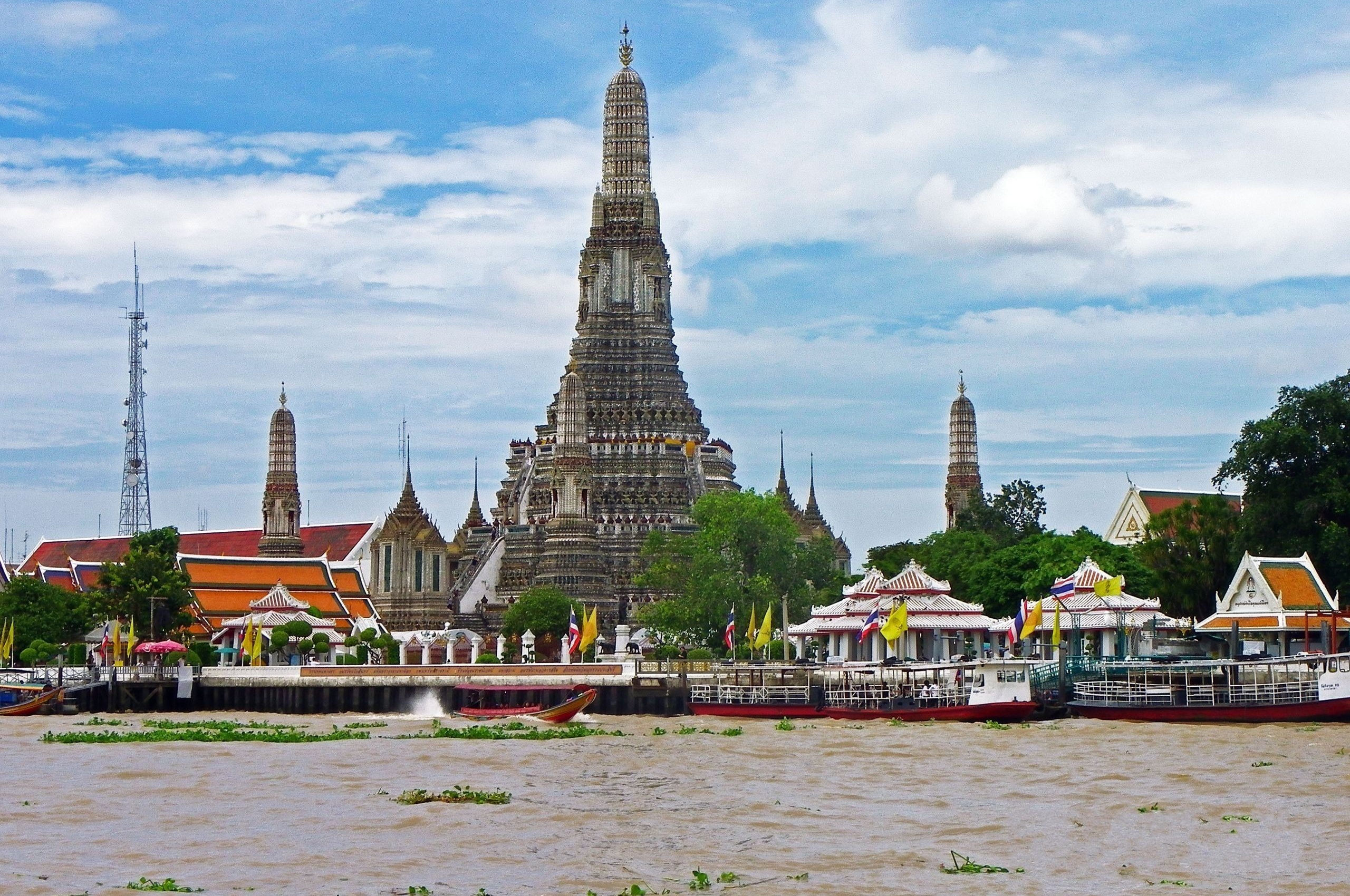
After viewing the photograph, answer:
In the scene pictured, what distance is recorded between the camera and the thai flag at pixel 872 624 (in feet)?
218

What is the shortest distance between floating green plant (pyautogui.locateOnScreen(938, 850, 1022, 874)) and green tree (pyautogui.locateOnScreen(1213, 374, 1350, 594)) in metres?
44.5

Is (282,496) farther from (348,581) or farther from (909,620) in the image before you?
(909,620)

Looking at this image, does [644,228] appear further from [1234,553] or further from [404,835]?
[404,835]

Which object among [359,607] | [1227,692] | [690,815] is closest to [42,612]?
[359,607]

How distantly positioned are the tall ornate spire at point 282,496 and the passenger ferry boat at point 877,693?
47920mm

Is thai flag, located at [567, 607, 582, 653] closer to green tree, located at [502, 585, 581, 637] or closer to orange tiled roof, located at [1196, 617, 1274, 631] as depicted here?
green tree, located at [502, 585, 581, 637]

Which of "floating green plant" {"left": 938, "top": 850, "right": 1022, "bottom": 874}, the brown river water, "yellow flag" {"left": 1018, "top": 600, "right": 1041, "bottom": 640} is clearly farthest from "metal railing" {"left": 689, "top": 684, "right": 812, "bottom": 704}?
"floating green plant" {"left": 938, "top": 850, "right": 1022, "bottom": 874}

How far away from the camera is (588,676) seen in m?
69.0

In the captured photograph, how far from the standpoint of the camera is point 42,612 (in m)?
84.9

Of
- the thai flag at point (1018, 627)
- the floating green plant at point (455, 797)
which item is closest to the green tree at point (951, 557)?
the thai flag at point (1018, 627)

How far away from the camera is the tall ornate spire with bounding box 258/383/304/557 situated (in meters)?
110

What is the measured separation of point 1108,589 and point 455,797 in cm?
3696

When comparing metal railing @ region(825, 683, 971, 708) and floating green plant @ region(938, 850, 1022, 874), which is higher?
metal railing @ region(825, 683, 971, 708)

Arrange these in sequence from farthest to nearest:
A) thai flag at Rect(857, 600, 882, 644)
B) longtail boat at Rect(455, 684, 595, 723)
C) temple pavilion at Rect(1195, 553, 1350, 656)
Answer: temple pavilion at Rect(1195, 553, 1350, 656) < thai flag at Rect(857, 600, 882, 644) < longtail boat at Rect(455, 684, 595, 723)
